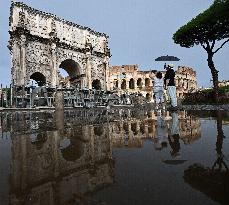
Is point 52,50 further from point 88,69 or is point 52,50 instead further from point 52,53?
point 88,69

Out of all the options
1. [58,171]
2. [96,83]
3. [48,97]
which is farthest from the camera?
[96,83]

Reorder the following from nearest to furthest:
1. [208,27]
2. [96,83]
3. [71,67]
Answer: [208,27]
[71,67]
[96,83]

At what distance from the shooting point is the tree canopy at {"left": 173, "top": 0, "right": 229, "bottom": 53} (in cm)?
2025

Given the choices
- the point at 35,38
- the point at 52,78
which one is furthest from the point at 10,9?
the point at 52,78

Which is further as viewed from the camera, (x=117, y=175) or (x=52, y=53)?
(x=52, y=53)

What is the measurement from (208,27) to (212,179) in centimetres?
2245

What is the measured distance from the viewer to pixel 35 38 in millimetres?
22281

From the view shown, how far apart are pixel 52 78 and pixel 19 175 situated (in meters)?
21.9

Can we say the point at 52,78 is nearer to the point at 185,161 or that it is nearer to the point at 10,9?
the point at 10,9

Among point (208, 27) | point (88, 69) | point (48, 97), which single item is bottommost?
point (48, 97)

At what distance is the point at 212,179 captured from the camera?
152 centimetres

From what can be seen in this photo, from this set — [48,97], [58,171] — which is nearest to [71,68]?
[48,97]

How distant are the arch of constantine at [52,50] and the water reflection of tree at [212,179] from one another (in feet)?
54.8

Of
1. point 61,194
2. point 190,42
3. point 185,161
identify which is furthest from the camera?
point 190,42
